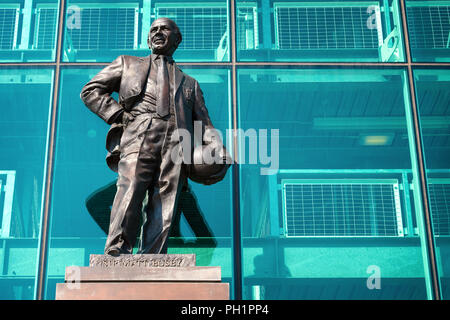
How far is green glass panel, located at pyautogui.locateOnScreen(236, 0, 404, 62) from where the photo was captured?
34.9 feet

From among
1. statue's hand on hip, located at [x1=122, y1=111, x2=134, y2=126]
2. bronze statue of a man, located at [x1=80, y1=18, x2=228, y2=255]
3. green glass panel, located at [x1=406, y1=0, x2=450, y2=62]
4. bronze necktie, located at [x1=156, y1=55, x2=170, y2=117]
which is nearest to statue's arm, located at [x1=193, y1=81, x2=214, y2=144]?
bronze statue of a man, located at [x1=80, y1=18, x2=228, y2=255]

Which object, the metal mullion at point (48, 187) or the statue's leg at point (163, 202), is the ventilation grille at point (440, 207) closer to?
the statue's leg at point (163, 202)

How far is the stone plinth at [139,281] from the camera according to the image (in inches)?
252

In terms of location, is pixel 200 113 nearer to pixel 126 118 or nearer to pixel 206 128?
pixel 206 128

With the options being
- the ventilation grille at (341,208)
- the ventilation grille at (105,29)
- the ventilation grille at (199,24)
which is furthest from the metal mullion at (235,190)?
the ventilation grille at (105,29)

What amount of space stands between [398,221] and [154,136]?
12.8 ft

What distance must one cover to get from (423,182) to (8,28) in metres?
6.14

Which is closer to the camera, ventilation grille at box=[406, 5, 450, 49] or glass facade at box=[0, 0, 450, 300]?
glass facade at box=[0, 0, 450, 300]

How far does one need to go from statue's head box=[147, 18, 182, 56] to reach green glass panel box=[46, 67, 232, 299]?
2.46 meters

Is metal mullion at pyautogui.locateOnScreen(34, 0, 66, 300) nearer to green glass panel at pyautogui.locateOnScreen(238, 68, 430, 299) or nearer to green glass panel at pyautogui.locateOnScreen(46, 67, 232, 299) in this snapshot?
green glass panel at pyautogui.locateOnScreen(46, 67, 232, 299)

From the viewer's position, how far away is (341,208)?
31.4 ft

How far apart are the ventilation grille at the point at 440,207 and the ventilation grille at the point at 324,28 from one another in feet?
7.40

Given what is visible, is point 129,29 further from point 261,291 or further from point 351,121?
point 261,291
